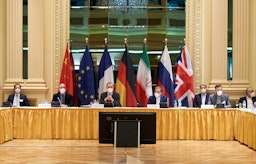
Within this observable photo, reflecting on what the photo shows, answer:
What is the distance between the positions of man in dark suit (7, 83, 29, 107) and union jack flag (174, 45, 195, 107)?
3.85 metres

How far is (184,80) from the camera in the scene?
13.0 metres

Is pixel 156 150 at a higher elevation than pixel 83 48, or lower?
lower

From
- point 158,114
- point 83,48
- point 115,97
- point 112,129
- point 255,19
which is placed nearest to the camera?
point 112,129

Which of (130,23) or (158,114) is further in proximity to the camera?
(130,23)

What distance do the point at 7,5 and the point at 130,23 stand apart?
3.44m

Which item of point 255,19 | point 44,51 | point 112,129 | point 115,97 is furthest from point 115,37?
point 112,129

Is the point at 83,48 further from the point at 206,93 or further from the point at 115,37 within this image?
the point at 206,93

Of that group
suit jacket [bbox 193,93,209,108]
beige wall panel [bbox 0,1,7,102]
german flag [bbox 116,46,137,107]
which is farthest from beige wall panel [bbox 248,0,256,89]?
beige wall panel [bbox 0,1,7,102]

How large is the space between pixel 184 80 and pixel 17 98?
169 inches

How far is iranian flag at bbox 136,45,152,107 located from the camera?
1298cm

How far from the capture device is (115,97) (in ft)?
38.0

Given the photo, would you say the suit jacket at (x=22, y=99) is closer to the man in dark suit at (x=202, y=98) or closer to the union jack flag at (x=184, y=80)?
the union jack flag at (x=184, y=80)

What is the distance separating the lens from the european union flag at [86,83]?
12953 millimetres

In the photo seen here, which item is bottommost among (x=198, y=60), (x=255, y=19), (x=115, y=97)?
(x=115, y=97)
